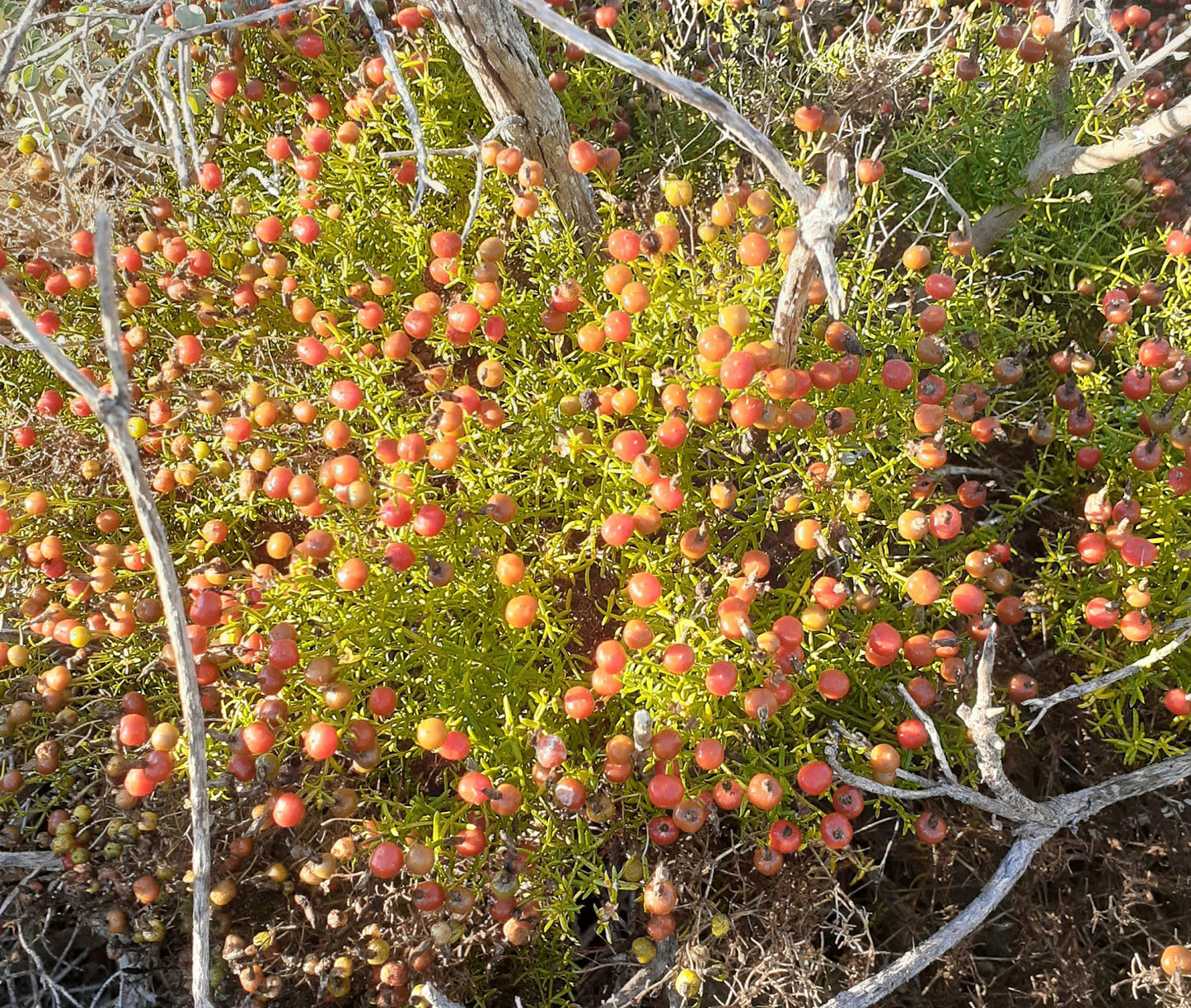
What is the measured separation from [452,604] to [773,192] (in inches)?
76.3

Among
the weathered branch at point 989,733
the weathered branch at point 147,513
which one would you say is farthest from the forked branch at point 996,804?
the weathered branch at point 147,513

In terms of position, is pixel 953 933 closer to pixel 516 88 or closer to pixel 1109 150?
pixel 1109 150

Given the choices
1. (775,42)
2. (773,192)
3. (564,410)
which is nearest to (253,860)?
(564,410)

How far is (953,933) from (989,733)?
728 mm

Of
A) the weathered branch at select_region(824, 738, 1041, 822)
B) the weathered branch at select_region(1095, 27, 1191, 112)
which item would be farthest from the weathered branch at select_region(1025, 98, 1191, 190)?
the weathered branch at select_region(824, 738, 1041, 822)

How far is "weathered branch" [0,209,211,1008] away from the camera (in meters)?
1.38

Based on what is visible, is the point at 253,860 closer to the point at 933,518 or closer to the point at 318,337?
the point at 318,337

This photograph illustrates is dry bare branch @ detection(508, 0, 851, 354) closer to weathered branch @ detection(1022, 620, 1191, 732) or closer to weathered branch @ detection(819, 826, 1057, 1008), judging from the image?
weathered branch @ detection(1022, 620, 1191, 732)

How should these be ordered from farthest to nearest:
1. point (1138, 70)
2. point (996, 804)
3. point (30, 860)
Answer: point (1138, 70)
point (30, 860)
point (996, 804)

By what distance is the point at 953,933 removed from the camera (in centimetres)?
249

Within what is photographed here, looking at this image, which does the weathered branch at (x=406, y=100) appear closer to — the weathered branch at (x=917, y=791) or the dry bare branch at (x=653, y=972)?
the weathered branch at (x=917, y=791)

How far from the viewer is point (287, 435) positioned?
3023 mm

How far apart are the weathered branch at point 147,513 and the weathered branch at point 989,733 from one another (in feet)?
6.41

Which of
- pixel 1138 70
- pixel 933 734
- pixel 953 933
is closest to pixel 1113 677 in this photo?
pixel 933 734
